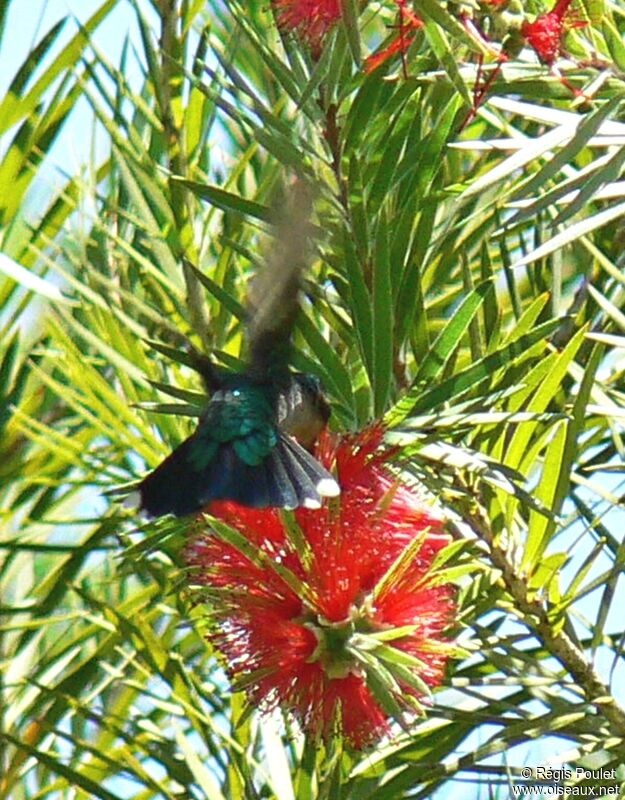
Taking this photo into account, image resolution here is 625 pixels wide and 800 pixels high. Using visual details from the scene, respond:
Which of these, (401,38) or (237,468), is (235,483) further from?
(401,38)

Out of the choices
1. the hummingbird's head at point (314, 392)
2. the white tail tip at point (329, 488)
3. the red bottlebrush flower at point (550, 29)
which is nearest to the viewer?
the red bottlebrush flower at point (550, 29)

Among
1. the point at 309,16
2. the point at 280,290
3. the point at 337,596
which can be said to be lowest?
the point at 337,596

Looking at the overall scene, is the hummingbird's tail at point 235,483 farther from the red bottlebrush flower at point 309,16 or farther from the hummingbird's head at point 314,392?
the red bottlebrush flower at point 309,16

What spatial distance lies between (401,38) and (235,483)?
0.29 meters

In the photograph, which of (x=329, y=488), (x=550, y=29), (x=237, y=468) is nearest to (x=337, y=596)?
(x=329, y=488)

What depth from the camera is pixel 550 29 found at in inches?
26.1

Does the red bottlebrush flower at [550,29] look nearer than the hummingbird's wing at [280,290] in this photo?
Yes

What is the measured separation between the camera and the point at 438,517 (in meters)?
0.76

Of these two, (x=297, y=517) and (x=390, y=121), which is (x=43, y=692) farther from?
(x=390, y=121)

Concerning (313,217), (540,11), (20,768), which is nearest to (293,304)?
(313,217)

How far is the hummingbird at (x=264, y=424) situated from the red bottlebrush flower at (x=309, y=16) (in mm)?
88

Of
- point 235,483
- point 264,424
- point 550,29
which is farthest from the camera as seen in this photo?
point 264,424

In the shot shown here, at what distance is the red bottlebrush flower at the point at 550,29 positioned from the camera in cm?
66

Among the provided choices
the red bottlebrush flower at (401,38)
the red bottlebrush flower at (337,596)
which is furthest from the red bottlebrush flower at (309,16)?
the red bottlebrush flower at (337,596)
